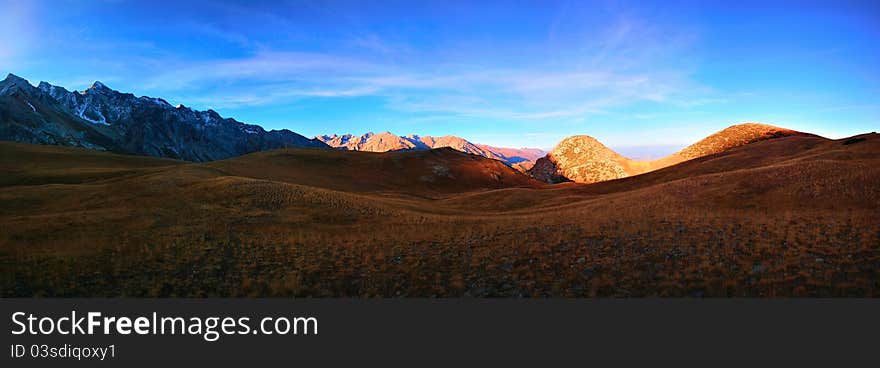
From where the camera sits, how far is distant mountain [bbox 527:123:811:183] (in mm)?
159875

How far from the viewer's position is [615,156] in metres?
177

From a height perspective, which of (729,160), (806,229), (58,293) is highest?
(729,160)

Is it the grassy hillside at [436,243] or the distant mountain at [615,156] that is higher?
the distant mountain at [615,156]

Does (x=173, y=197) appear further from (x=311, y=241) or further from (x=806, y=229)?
(x=806, y=229)

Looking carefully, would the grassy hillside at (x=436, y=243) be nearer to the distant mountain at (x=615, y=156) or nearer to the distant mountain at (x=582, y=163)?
the distant mountain at (x=582, y=163)

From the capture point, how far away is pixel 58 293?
13.0m

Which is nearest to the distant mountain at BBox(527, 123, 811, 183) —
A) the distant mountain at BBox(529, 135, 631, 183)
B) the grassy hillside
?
the distant mountain at BBox(529, 135, 631, 183)

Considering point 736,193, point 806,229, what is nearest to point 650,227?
point 806,229

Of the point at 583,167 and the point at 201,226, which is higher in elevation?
the point at 583,167

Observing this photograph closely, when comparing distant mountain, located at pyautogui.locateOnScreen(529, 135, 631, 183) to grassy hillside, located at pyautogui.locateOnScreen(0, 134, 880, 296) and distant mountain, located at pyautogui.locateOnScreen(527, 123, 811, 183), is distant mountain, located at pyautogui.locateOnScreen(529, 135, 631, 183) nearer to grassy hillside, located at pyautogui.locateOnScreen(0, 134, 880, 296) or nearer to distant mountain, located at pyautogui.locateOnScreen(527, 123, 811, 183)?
distant mountain, located at pyautogui.locateOnScreen(527, 123, 811, 183)

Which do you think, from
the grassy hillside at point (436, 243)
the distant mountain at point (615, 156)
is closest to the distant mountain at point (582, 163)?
the distant mountain at point (615, 156)

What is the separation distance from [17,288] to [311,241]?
11.7 metres

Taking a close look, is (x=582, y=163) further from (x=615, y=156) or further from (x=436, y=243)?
(x=436, y=243)

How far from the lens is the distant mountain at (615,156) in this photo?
6294 inches
